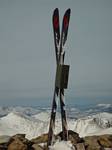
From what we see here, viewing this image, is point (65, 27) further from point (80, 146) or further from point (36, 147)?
point (36, 147)

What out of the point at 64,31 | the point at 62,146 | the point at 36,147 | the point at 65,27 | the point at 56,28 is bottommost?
the point at 36,147

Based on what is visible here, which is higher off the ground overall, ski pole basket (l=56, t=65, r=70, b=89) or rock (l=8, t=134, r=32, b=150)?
ski pole basket (l=56, t=65, r=70, b=89)

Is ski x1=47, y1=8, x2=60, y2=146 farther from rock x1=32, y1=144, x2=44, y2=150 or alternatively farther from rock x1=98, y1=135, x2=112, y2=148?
rock x1=98, y1=135, x2=112, y2=148

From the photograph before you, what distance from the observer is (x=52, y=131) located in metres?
42.4

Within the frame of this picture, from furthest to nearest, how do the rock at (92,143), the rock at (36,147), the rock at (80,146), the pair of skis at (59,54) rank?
the pair of skis at (59,54), the rock at (92,143), the rock at (80,146), the rock at (36,147)

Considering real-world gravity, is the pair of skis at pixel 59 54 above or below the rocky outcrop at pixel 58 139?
above

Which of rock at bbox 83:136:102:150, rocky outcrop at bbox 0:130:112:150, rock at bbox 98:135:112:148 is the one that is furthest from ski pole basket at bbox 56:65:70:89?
rock at bbox 98:135:112:148

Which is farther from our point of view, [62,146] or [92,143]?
[92,143]

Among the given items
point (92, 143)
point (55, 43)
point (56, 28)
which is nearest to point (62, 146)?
point (92, 143)

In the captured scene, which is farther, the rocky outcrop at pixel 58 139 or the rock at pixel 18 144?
the rocky outcrop at pixel 58 139

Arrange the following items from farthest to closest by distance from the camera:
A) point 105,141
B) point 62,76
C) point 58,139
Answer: point 58,139, point 105,141, point 62,76

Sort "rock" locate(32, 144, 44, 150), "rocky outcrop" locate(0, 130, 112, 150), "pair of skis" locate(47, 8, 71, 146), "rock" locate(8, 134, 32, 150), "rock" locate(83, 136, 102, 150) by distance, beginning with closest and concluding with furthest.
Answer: "rock" locate(8, 134, 32, 150)
"rocky outcrop" locate(0, 130, 112, 150)
"rock" locate(32, 144, 44, 150)
"rock" locate(83, 136, 102, 150)
"pair of skis" locate(47, 8, 71, 146)

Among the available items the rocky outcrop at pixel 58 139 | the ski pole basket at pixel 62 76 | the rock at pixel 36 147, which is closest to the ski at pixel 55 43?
the ski pole basket at pixel 62 76

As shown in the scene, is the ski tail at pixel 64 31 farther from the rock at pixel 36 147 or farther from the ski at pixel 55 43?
the rock at pixel 36 147
